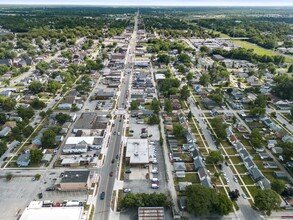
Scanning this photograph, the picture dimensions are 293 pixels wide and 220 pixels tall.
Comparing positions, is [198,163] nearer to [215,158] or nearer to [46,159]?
[215,158]

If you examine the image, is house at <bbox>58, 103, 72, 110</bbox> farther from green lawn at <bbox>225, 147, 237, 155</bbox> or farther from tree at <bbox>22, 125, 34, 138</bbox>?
green lawn at <bbox>225, 147, 237, 155</bbox>

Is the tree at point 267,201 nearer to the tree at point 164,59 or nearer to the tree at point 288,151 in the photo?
the tree at point 288,151

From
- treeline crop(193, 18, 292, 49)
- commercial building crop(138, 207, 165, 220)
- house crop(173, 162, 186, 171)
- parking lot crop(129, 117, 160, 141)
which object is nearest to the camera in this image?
commercial building crop(138, 207, 165, 220)

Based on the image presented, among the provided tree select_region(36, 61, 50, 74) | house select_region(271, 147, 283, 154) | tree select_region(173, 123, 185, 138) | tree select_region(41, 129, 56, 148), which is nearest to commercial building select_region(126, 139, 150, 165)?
tree select_region(173, 123, 185, 138)

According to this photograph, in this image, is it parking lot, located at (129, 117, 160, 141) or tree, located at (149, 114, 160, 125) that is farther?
tree, located at (149, 114, 160, 125)

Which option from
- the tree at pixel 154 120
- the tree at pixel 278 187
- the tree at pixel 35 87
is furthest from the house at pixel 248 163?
the tree at pixel 35 87

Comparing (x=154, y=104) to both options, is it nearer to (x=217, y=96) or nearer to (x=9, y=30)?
(x=217, y=96)

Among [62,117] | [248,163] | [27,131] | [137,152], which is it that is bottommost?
[248,163]

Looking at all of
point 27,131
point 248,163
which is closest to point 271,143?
A: point 248,163
